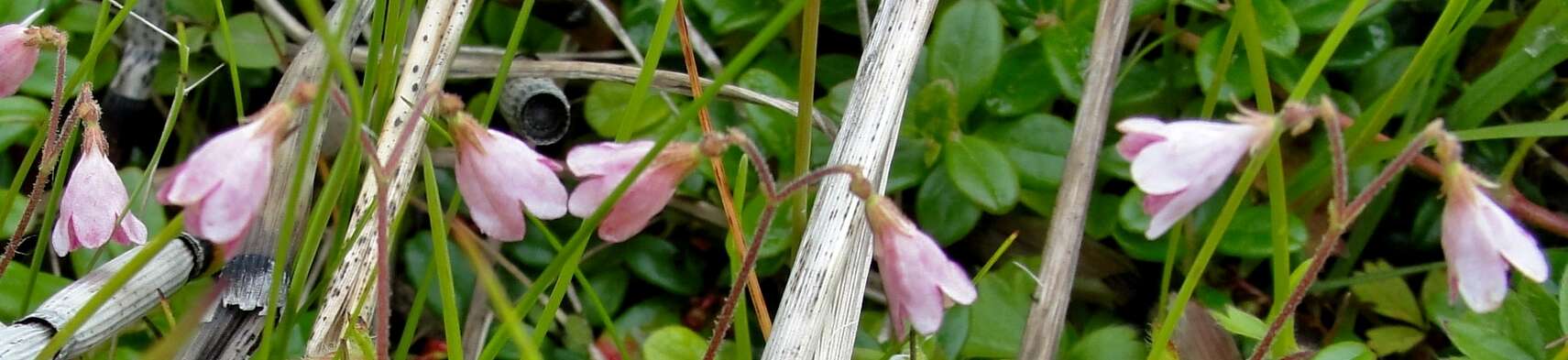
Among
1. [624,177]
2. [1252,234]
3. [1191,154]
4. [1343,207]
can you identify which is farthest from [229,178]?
[1252,234]

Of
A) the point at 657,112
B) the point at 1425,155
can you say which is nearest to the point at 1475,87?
the point at 1425,155

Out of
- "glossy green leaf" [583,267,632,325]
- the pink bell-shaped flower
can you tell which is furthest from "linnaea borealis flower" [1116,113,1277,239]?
"glossy green leaf" [583,267,632,325]

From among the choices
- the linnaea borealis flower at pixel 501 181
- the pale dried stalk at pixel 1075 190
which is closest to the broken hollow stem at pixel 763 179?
the linnaea borealis flower at pixel 501 181

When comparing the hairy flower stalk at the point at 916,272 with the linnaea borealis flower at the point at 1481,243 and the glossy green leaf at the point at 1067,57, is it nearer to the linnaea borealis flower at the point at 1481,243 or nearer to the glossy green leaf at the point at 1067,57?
the linnaea borealis flower at the point at 1481,243

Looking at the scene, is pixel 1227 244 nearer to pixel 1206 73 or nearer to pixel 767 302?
pixel 1206 73

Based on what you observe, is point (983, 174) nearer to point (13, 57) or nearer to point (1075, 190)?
point (1075, 190)

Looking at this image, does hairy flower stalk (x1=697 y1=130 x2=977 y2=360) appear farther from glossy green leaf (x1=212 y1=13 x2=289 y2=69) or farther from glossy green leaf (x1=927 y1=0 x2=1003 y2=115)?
glossy green leaf (x1=212 y1=13 x2=289 y2=69)

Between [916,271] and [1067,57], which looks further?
[1067,57]
